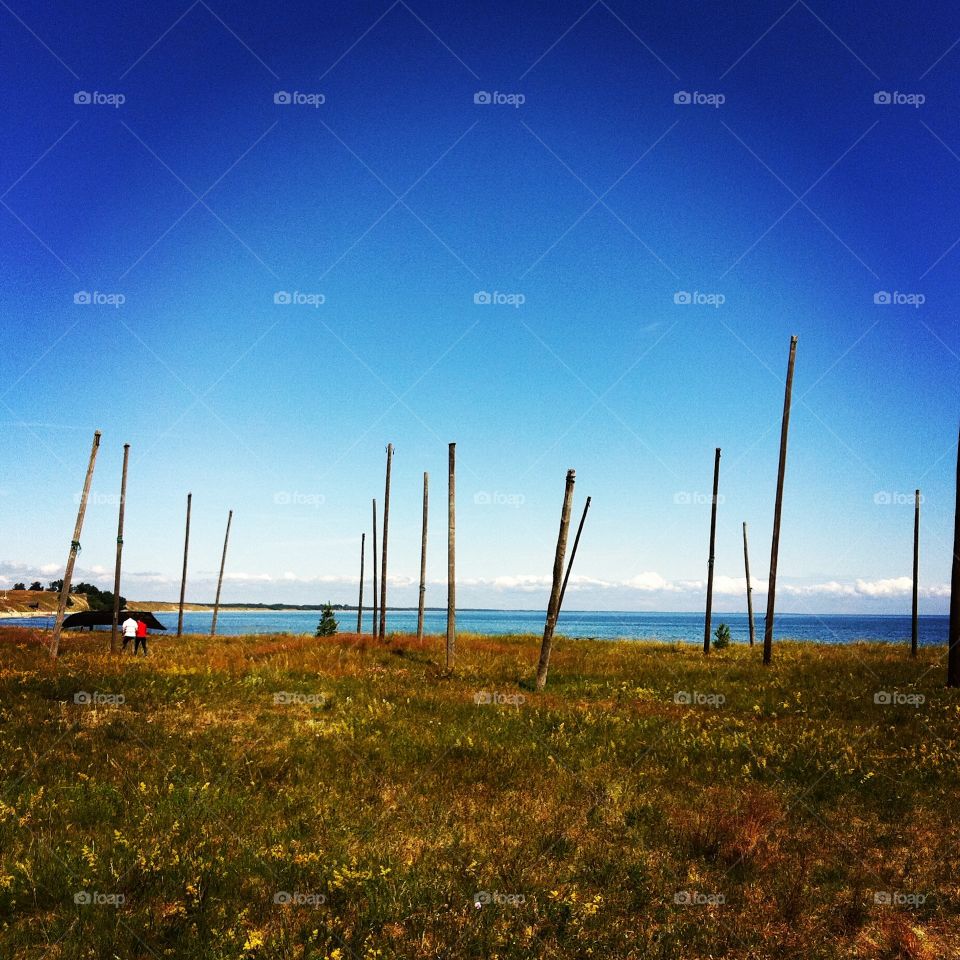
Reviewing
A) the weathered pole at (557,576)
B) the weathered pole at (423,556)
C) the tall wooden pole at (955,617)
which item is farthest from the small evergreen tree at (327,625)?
the tall wooden pole at (955,617)

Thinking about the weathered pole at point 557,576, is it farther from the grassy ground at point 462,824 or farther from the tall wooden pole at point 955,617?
the tall wooden pole at point 955,617

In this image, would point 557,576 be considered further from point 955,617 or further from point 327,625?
point 327,625

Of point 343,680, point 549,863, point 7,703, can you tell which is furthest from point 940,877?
point 7,703

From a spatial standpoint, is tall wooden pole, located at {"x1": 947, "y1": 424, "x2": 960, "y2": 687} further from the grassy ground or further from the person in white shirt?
the person in white shirt

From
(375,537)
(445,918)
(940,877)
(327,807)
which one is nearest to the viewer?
(445,918)

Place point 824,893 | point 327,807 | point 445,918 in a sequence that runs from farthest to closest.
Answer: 1. point 327,807
2. point 824,893
3. point 445,918

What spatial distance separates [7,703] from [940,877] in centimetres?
1518

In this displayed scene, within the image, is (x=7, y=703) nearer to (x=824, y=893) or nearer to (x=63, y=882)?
(x=63, y=882)

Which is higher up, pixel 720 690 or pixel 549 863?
pixel 549 863

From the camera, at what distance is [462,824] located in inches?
300

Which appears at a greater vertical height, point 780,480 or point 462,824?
point 780,480

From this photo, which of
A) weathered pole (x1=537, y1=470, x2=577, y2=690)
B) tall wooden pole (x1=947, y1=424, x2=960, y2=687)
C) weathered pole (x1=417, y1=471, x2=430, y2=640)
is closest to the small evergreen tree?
weathered pole (x1=417, y1=471, x2=430, y2=640)

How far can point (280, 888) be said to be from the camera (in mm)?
5863

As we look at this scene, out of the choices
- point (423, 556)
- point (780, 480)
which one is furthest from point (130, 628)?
point (780, 480)
